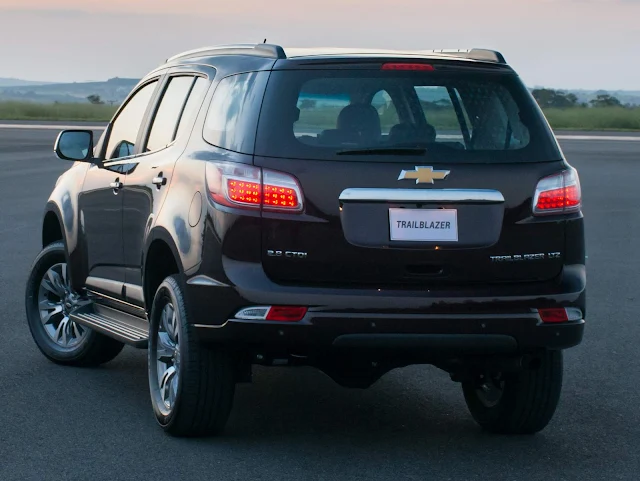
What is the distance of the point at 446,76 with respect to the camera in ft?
19.3

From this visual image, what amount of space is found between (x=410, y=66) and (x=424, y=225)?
0.76m

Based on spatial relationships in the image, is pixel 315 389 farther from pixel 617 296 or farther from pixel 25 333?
pixel 617 296

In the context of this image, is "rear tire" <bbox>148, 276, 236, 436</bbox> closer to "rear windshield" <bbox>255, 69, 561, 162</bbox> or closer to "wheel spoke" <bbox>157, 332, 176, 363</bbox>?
"wheel spoke" <bbox>157, 332, 176, 363</bbox>

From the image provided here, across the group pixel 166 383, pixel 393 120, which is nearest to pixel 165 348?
pixel 166 383

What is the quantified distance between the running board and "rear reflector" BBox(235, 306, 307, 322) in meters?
1.25

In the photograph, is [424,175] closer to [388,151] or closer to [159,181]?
[388,151]

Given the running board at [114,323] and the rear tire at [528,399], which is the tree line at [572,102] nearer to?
the running board at [114,323]

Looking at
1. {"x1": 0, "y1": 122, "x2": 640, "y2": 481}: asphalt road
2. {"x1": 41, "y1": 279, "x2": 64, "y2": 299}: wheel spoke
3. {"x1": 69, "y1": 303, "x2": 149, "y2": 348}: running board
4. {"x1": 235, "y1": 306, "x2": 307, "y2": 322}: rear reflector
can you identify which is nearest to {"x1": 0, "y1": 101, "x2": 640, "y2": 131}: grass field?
{"x1": 41, "y1": 279, "x2": 64, "y2": 299}: wheel spoke

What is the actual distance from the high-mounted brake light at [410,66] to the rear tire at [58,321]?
9.32 feet

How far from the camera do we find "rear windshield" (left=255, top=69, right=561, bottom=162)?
5.62 metres

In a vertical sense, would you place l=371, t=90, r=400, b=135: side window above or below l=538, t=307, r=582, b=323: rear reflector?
above

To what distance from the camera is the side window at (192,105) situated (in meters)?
6.39

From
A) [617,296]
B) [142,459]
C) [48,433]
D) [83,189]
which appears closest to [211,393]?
[142,459]

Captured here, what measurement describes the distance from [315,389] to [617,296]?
4.57 meters
